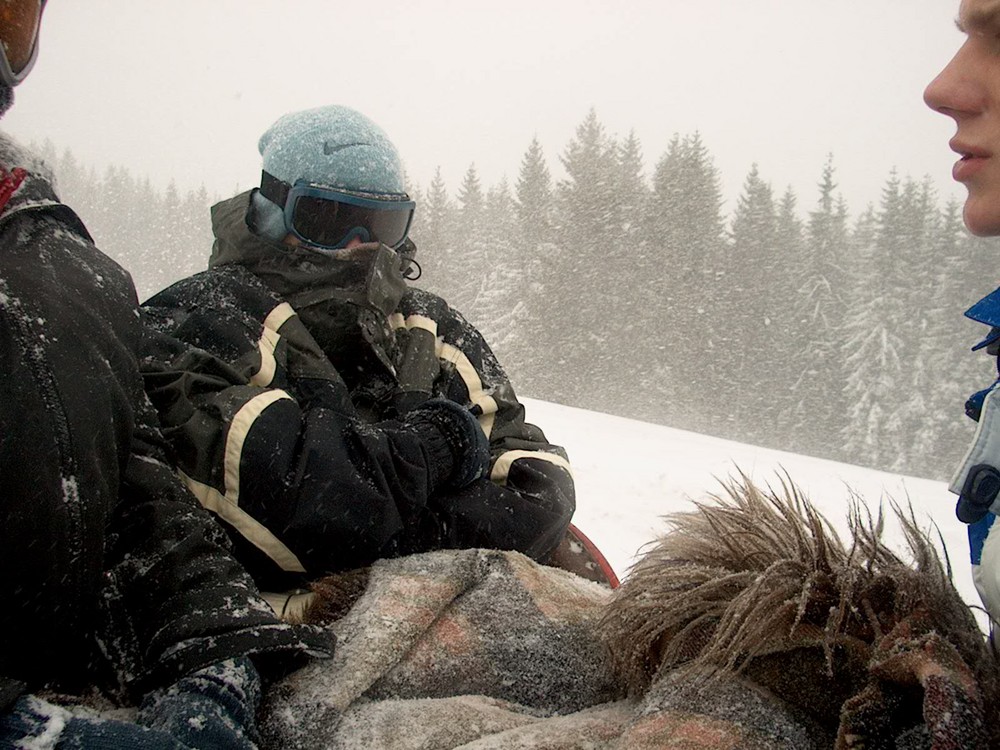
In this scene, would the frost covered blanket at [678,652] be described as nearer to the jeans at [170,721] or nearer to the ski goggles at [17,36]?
the jeans at [170,721]

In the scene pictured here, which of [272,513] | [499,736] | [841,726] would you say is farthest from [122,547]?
[841,726]

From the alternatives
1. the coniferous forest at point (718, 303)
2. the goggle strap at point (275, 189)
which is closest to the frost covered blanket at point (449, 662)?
the goggle strap at point (275, 189)

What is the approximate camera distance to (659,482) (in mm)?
7430

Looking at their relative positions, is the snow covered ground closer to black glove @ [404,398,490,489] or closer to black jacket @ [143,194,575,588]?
black jacket @ [143,194,575,588]

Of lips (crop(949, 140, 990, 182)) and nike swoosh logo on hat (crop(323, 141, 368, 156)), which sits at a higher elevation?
lips (crop(949, 140, 990, 182))

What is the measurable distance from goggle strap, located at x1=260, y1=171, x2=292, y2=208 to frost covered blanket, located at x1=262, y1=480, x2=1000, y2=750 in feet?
4.31

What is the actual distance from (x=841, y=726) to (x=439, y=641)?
71cm

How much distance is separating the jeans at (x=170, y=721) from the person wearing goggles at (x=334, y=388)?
21.5 inches

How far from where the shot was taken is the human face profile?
3.53 feet

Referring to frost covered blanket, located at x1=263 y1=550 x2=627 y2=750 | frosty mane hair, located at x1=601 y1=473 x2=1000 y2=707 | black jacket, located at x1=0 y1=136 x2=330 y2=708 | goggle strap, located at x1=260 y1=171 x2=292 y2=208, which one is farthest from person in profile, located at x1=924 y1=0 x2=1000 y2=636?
goggle strap, located at x1=260 y1=171 x2=292 y2=208

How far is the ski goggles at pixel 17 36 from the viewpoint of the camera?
108 centimetres

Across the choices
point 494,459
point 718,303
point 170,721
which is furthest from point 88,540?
point 718,303

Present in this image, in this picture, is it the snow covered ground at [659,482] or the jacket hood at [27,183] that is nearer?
the jacket hood at [27,183]

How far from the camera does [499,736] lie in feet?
3.39
